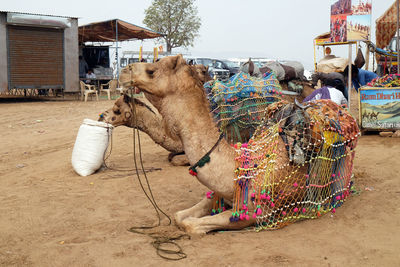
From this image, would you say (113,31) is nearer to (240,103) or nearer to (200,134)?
(240,103)

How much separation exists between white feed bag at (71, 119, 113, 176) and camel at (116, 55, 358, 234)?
9.84 ft

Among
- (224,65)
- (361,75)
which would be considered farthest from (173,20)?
(361,75)

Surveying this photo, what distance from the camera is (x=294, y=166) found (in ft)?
13.2

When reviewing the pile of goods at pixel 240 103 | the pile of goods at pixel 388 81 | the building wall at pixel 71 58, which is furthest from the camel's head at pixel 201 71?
the building wall at pixel 71 58

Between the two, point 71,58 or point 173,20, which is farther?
point 173,20

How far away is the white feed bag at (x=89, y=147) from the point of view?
650cm

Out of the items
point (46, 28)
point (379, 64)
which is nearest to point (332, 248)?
point (379, 64)

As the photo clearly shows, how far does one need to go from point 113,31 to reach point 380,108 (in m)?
15.2

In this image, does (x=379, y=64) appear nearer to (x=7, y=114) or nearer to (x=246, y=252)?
(x=7, y=114)

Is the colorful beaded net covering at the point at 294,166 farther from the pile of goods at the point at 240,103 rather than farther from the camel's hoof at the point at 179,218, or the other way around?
the pile of goods at the point at 240,103

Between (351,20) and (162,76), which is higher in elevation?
(351,20)

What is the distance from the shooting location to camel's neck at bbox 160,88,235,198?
3.62 meters

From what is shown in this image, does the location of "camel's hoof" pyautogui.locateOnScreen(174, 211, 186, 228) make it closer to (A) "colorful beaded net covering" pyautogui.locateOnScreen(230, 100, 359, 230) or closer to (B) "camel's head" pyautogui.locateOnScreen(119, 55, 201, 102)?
(A) "colorful beaded net covering" pyautogui.locateOnScreen(230, 100, 359, 230)

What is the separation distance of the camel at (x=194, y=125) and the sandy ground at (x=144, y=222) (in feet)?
0.60
